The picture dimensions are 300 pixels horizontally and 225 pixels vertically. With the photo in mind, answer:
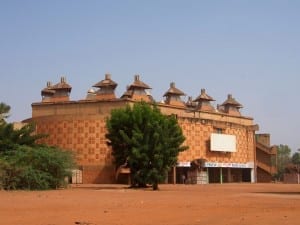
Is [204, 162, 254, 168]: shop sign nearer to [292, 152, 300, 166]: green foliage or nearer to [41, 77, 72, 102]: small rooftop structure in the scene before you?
[41, 77, 72, 102]: small rooftop structure

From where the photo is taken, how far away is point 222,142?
74312 mm

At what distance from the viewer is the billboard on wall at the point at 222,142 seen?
7288 centimetres

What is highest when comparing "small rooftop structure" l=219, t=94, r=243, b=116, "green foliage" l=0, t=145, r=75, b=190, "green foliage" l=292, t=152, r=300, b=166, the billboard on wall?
"small rooftop structure" l=219, t=94, r=243, b=116

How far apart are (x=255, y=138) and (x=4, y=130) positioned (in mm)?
51466

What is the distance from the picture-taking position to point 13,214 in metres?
17.4

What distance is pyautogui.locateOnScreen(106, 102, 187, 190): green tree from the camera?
136ft

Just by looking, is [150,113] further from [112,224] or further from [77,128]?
[112,224]

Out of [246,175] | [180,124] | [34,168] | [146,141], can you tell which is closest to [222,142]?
[180,124]

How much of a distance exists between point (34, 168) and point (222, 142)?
39697mm

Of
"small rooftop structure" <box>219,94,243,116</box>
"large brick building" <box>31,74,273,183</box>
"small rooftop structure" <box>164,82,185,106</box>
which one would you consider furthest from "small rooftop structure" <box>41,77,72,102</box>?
"small rooftop structure" <box>219,94,243,116</box>

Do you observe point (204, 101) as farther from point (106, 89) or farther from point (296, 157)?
point (296, 157)

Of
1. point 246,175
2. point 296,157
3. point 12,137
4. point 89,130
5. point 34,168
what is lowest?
point 246,175

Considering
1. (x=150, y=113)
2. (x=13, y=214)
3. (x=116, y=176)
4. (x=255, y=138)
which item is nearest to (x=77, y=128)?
(x=116, y=176)

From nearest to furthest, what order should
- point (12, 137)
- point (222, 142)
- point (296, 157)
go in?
point (12, 137)
point (222, 142)
point (296, 157)
